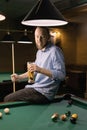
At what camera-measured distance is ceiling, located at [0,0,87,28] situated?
5180mm

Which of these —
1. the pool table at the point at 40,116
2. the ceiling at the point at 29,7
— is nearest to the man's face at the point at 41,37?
the pool table at the point at 40,116

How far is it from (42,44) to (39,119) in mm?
1217

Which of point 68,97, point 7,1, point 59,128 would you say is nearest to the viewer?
point 59,128

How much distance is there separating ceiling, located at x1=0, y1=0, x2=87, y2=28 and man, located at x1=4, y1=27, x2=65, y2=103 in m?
2.39

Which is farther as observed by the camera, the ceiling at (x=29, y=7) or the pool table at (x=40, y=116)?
the ceiling at (x=29, y=7)

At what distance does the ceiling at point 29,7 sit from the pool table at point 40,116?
3.10 metres

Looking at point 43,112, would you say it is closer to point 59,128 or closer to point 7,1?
point 59,128

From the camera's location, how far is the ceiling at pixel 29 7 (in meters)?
5.18

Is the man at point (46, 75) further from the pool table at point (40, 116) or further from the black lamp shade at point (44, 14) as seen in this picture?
the black lamp shade at point (44, 14)

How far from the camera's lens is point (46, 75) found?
2.58 meters

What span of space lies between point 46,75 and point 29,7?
14.4 feet

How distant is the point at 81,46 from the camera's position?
8.60 m

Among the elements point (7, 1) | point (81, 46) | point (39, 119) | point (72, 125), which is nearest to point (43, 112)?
point (39, 119)

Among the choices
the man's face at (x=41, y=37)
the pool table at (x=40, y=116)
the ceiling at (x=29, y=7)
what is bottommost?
the pool table at (x=40, y=116)
